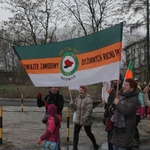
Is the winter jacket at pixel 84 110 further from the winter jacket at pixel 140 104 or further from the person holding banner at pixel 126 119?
the person holding banner at pixel 126 119

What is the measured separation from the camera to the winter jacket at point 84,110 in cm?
813

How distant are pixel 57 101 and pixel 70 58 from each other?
1504 millimetres

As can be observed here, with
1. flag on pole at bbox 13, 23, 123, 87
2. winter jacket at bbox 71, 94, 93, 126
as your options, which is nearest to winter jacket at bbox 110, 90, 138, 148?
flag on pole at bbox 13, 23, 123, 87

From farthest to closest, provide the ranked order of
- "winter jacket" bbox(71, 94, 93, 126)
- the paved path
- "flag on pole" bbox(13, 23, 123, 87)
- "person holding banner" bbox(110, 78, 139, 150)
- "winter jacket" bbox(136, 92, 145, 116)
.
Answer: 1. the paved path
2. "winter jacket" bbox(136, 92, 145, 116)
3. "winter jacket" bbox(71, 94, 93, 126)
4. "flag on pole" bbox(13, 23, 123, 87)
5. "person holding banner" bbox(110, 78, 139, 150)

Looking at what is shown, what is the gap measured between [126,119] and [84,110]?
8.91ft

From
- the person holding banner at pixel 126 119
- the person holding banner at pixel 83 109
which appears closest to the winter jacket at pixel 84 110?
the person holding banner at pixel 83 109

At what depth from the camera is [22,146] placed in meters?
9.05

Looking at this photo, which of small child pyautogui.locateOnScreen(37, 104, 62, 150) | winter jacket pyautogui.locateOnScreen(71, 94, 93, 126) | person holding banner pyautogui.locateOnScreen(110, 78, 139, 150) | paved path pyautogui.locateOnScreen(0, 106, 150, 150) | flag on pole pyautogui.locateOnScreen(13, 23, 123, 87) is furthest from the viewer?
paved path pyautogui.locateOnScreen(0, 106, 150, 150)

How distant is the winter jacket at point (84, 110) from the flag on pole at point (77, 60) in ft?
4.04

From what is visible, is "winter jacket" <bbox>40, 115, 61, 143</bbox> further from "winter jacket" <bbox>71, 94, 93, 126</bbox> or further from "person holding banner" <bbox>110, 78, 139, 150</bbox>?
"winter jacket" <bbox>71, 94, 93, 126</bbox>

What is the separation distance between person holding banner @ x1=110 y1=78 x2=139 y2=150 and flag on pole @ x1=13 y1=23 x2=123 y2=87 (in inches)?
21.1

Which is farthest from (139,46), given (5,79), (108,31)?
(5,79)

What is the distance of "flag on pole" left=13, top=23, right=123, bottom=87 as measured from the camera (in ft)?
20.3

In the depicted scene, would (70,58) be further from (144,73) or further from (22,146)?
(144,73)
